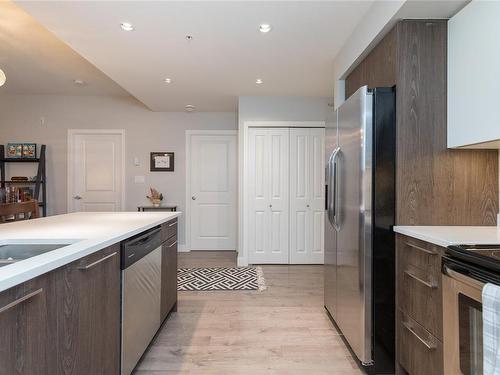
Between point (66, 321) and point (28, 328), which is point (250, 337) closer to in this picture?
point (66, 321)

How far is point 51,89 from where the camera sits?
16.3 ft

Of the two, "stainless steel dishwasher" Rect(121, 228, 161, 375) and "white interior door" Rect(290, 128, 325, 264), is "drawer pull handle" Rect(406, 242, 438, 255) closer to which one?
"stainless steel dishwasher" Rect(121, 228, 161, 375)

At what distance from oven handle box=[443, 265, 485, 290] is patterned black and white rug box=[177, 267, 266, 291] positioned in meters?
2.39

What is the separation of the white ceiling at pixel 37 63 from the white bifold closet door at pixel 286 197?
7.60ft

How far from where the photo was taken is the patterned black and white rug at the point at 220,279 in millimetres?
3555

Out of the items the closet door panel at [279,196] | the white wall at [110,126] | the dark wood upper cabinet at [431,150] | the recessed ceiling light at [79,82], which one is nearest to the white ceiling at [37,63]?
the recessed ceiling light at [79,82]

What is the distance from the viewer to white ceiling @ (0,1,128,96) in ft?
9.57

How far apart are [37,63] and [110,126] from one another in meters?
1.65

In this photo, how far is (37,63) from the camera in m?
3.86

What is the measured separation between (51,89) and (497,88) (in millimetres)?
5562

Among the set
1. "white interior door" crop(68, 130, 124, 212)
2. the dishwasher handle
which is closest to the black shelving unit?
"white interior door" crop(68, 130, 124, 212)

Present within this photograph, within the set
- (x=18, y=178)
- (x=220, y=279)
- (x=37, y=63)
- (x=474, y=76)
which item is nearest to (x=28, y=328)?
(x=474, y=76)

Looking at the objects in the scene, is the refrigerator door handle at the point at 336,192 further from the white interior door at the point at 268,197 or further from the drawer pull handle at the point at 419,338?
the white interior door at the point at 268,197

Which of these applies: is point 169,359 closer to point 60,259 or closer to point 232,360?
point 232,360
